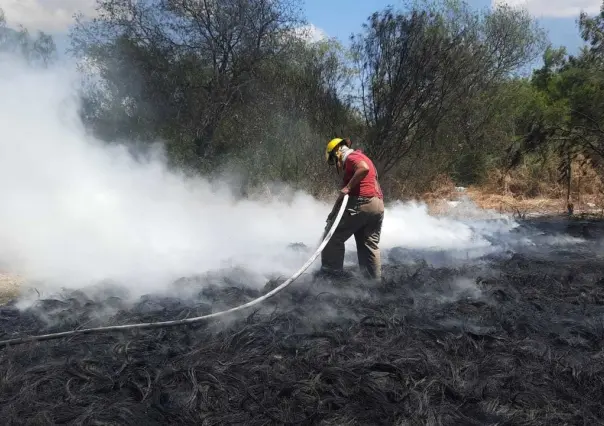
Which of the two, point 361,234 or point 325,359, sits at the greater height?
point 361,234

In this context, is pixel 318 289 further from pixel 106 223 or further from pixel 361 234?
pixel 106 223

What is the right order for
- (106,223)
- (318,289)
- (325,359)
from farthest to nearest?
(106,223)
(318,289)
(325,359)

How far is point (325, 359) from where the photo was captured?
14.1 feet

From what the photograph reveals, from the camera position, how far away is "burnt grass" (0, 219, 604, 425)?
356 centimetres

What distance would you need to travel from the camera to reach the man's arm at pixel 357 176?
6.35 meters

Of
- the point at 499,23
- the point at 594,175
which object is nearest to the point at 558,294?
the point at 594,175

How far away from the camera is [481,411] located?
361 cm

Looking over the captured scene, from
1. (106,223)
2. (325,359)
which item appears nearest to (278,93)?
(106,223)

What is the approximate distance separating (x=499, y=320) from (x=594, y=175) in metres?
13.4

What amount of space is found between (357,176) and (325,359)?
8.63ft

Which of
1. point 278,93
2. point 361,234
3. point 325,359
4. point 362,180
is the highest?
point 278,93

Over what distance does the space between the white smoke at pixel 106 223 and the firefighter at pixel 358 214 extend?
0.91m

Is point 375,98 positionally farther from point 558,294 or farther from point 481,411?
point 481,411

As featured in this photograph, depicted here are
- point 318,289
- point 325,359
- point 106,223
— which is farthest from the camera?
point 106,223
